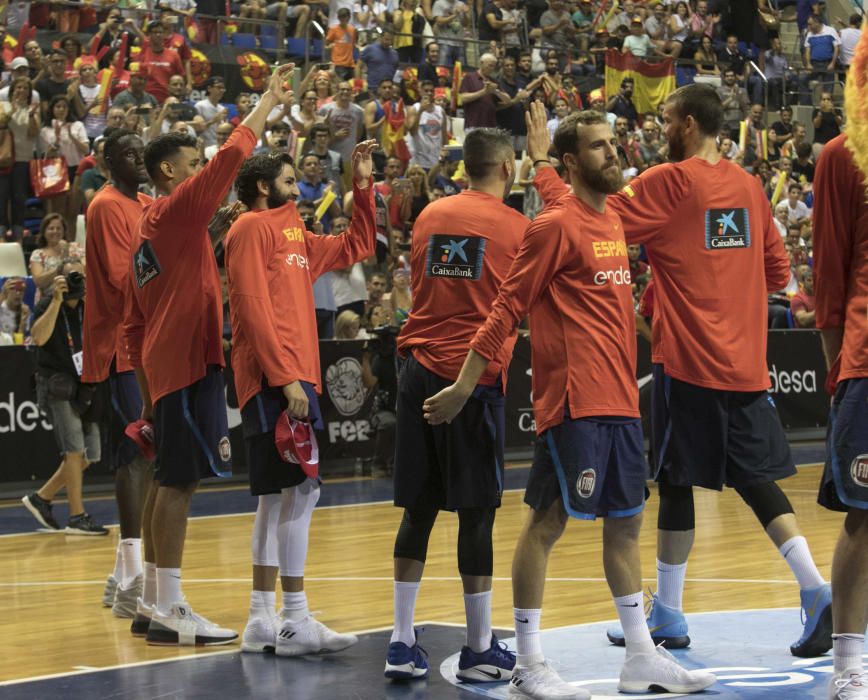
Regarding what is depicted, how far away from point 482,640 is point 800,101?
2234cm

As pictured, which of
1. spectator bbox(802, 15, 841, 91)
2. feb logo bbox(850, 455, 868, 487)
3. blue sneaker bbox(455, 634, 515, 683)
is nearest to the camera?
feb logo bbox(850, 455, 868, 487)

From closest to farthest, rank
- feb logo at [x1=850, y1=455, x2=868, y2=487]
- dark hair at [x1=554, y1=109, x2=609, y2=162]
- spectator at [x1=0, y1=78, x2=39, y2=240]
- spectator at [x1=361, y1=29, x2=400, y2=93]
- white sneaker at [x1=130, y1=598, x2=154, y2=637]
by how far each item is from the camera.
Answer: feb logo at [x1=850, y1=455, x2=868, y2=487] < dark hair at [x1=554, y1=109, x2=609, y2=162] < white sneaker at [x1=130, y1=598, x2=154, y2=637] < spectator at [x1=0, y1=78, x2=39, y2=240] < spectator at [x1=361, y1=29, x2=400, y2=93]

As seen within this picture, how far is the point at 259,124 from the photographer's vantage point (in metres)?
6.35

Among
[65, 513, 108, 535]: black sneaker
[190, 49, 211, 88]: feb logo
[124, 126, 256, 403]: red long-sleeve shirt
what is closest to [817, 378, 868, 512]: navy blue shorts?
[124, 126, 256, 403]: red long-sleeve shirt

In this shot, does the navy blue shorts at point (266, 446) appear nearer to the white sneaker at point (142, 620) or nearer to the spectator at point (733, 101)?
the white sneaker at point (142, 620)

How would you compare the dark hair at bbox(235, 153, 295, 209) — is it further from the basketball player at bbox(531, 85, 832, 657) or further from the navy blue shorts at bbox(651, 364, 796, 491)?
the navy blue shorts at bbox(651, 364, 796, 491)

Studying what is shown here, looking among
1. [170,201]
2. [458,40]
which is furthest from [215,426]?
[458,40]

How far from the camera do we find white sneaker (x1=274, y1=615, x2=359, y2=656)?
20.9 feet

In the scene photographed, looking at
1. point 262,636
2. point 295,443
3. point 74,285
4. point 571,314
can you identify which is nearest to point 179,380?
point 295,443

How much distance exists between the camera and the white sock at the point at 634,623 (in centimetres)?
539

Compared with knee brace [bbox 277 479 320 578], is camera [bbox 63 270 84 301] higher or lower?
higher

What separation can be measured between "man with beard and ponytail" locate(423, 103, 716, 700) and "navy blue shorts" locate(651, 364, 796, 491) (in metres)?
0.68

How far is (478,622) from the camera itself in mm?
5789

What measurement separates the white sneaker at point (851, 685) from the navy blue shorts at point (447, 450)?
1.62 m
